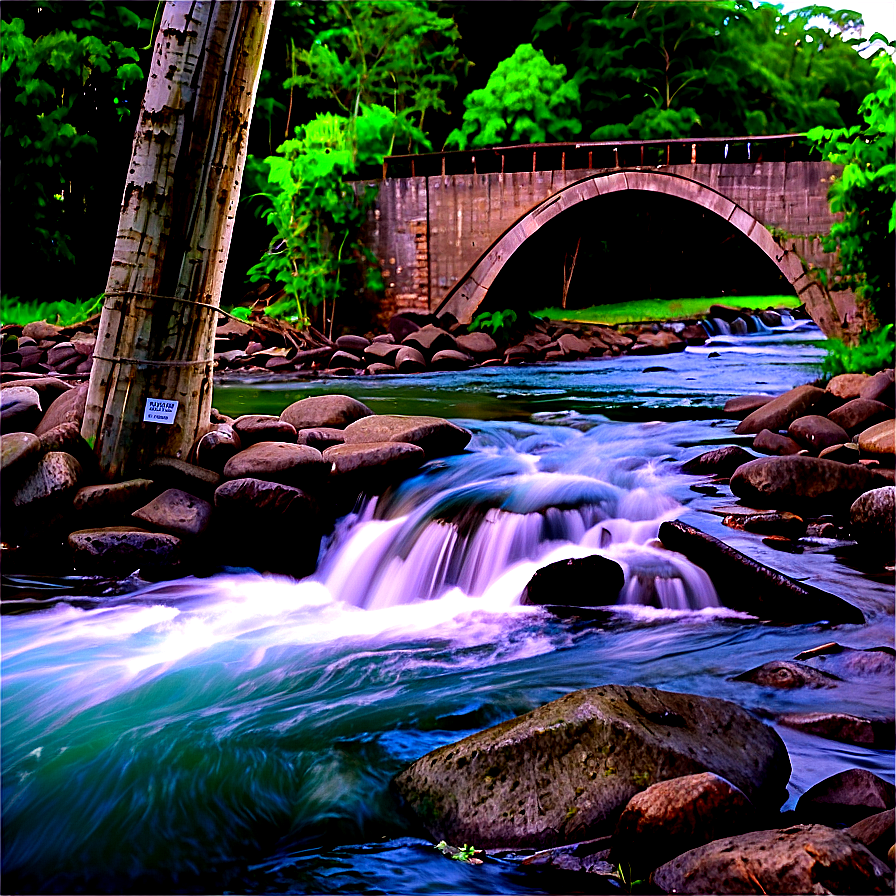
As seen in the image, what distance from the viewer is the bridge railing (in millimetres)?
14496

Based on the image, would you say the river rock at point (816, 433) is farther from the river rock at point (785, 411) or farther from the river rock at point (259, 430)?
the river rock at point (259, 430)

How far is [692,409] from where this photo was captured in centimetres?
902

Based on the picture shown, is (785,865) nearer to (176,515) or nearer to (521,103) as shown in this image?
(176,515)

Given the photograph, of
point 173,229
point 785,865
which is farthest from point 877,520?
point 173,229

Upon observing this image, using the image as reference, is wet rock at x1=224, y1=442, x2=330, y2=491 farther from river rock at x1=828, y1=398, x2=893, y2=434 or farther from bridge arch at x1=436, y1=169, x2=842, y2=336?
bridge arch at x1=436, y1=169, x2=842, y2=336

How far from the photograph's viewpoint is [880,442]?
6.23 metres

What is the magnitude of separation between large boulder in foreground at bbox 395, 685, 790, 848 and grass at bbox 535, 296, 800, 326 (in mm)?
15019

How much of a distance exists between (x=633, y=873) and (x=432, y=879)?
0.48 meters

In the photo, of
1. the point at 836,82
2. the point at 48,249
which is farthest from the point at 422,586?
the point at 836,82

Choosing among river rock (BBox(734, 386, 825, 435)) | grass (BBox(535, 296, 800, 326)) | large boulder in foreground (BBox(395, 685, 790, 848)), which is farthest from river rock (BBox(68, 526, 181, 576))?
grass (BBox(535, 296, 800, 326))

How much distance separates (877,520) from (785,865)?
320 cm

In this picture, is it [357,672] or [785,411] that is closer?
[357,672]

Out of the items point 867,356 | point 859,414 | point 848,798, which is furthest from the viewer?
point 867,356

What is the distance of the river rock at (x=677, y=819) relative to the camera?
2225 millimetres
